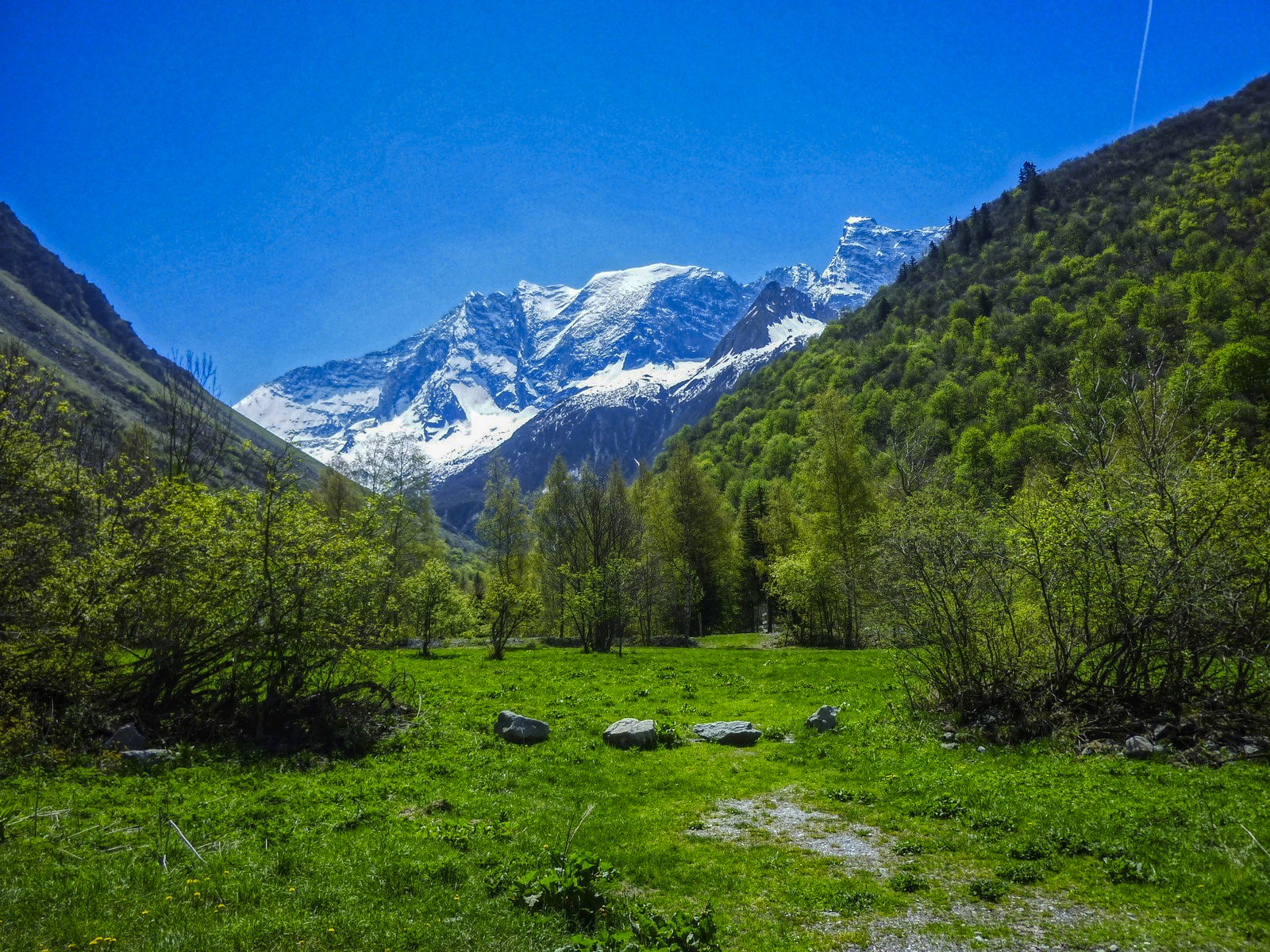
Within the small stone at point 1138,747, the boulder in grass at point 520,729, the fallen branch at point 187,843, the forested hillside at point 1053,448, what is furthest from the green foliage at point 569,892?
the small stone at point 1138,747

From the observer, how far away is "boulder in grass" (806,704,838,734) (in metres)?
19.0

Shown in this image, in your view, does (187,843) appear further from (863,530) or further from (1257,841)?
(863,530)

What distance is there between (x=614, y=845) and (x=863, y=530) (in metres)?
31.5

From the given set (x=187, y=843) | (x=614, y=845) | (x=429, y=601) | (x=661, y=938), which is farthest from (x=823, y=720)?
(x=429, y=601)

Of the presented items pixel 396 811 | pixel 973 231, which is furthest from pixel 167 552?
pixel 973 231

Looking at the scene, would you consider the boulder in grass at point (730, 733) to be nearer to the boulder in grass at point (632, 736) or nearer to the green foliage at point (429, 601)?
the boulder in grass at point (632, 736)

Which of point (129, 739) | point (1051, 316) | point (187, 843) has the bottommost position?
point (187, 843)

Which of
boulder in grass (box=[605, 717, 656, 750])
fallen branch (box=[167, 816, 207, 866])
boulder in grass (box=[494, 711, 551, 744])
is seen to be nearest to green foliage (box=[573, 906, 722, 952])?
fallen branch (box=[167, 816, 207, 866])

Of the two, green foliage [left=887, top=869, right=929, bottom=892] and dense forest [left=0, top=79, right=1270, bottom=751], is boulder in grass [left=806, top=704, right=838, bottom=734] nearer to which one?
dense forest [left=0, top=79, right=1270, bottom=751]

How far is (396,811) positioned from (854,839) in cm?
899

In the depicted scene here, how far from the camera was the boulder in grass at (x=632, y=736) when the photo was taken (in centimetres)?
1773

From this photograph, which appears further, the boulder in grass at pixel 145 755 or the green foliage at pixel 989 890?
the boulder in grass at pixel 145 755

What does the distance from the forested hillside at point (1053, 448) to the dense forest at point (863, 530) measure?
17cm

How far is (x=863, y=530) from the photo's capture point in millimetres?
38594
